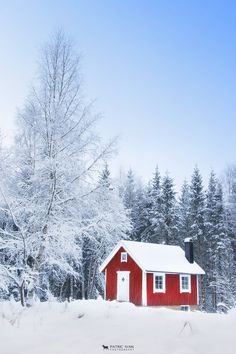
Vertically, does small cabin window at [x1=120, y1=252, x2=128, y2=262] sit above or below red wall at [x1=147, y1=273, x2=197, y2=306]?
above

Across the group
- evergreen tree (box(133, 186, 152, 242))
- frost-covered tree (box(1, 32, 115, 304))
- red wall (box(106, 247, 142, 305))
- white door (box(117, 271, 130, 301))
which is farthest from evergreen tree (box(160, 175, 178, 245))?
frost-covered tree (box(1, 32, 115, 304))

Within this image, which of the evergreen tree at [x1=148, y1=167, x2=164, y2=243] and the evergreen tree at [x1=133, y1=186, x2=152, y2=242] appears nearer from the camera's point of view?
the evergreen tree at [x1=148, y1=167, x2=164, y2=243]

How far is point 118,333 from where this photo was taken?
3994 mm

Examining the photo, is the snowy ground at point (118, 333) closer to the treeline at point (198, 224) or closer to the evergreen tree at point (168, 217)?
the treeline at point (198, 224)

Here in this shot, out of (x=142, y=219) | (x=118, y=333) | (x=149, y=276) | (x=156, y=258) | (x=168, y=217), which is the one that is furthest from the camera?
(x=142, y=219)

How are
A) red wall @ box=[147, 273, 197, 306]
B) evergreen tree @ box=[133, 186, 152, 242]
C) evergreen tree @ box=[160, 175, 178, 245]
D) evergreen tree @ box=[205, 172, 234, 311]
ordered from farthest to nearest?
evergreen tree @ box=[133, 186, 152, 242], evergreen tree @ box=[160, 175, 178, 245], evergreen tree @ box=[205, 172, 234, 311], red wall @ box=[147, 273, 197, 306]

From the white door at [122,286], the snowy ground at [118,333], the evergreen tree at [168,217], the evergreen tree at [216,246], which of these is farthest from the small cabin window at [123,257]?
the snowy ground at [118,333]

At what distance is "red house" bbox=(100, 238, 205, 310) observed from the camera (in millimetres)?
24531

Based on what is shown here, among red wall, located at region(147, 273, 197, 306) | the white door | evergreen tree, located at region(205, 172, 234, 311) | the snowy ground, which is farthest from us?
evergreen tree, located at region(205, 172, 234, 311)

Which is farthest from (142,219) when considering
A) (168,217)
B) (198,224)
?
(198,224)

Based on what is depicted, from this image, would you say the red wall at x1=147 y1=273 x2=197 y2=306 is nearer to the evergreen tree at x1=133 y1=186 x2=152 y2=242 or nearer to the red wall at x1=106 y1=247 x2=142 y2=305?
the red wall at x1=106 y1=247 x2=142 y2=305

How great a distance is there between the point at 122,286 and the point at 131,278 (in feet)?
3.60

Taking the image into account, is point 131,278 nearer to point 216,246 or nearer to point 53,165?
point 216,246

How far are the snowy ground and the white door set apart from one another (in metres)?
20.8
